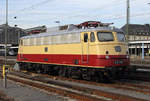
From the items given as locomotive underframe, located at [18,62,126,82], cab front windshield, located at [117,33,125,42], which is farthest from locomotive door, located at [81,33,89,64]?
cab front windshield, located at [117,33,125,42]

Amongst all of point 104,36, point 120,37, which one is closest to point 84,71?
point 104,36

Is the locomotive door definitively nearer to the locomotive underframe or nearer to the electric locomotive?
the electric locomotive

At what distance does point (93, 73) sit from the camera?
12883 mm

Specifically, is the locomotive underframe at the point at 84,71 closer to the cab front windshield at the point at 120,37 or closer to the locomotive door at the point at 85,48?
the locomotive door at the point at 85,48

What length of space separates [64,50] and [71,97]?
6243 millimetres

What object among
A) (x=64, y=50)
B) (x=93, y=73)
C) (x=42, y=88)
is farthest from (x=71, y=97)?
(x=64, y=50)

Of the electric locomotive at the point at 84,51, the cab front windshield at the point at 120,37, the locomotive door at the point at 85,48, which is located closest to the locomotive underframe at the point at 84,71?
the electric locomotive at the point at 84,51

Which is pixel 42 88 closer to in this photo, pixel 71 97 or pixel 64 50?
pixel 71 97

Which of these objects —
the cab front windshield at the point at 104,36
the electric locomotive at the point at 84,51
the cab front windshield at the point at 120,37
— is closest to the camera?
the electric locomotive at the point at 84,51

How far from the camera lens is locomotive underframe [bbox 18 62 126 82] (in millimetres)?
12609

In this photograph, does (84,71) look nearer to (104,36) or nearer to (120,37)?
(104,36)

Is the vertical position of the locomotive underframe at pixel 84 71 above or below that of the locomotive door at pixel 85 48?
below

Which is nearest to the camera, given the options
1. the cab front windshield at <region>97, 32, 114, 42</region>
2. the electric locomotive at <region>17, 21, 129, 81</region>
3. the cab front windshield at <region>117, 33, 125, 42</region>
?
the electric locomotive at <region>17, 21, 129, 81</region>

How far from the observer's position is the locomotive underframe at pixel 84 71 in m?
12.6
